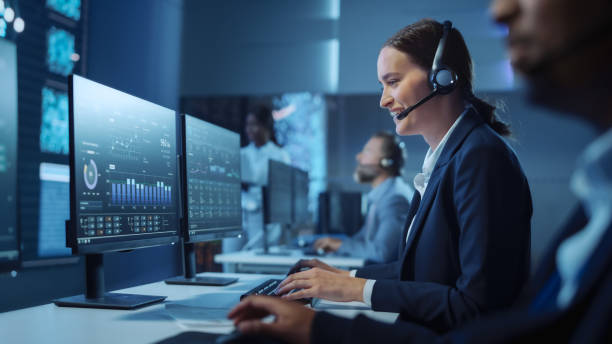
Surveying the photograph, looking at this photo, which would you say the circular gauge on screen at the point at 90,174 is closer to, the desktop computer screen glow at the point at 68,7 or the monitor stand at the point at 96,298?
the monitor stand at the point at 96,298

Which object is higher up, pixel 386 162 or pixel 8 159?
pixel 386 162

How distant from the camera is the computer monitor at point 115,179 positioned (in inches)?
44.1

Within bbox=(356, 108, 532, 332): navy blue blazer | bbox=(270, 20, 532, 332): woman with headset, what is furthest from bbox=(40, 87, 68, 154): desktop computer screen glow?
bbox=(356, 108, 532, 332): navy blue blazer

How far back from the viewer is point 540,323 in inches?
22.0

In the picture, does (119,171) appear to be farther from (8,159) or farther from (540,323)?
(540,323)

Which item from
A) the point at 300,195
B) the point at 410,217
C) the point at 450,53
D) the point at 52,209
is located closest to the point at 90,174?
the point at 410,217

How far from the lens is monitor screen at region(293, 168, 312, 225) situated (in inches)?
132

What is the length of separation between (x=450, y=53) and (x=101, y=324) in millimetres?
1096

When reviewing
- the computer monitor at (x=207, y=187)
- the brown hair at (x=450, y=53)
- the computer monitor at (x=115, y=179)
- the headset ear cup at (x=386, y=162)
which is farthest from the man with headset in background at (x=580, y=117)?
the headset ear cup at (x=386, y=162)

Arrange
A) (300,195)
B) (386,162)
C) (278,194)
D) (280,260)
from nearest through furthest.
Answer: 1. (280,260)
2. (278,194)
3. (386,162)
4. (300,195)

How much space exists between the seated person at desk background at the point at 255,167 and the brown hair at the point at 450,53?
6.79ft

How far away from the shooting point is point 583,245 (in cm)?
57

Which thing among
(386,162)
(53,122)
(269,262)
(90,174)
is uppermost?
(53,122)

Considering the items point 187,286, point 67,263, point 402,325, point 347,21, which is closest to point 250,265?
point 67,263
